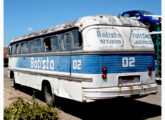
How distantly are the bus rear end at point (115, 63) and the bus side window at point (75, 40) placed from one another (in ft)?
0.81

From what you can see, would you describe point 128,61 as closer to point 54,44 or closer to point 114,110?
point 114,110

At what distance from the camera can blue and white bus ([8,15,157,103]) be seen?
6.11 m

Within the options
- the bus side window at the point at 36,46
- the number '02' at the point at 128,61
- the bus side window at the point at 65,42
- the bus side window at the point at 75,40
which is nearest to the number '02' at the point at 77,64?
the bus side window at the point at 75,40

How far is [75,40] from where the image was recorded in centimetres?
668

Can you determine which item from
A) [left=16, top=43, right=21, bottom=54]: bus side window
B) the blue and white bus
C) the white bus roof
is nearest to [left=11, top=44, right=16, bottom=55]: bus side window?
[left=16, top=43, right=21, bottom=54]: bus side window

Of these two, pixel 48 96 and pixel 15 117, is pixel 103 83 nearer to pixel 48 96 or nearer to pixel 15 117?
pixel 15 117

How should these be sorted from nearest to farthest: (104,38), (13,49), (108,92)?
(108,92), (104,38), (13,49)

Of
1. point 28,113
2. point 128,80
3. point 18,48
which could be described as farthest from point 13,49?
point 28,113

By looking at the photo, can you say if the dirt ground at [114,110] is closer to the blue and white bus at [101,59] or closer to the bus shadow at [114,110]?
the bus shadow at [114,110]

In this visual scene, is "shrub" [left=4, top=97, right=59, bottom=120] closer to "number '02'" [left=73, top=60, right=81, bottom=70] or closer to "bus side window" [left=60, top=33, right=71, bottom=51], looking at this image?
"number '02'" [left=73, top=60, right=81, bottom=70]

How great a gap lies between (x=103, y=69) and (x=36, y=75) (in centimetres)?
407

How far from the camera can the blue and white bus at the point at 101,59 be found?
6.11 metres

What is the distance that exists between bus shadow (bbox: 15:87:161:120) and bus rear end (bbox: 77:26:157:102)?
1.19 feet

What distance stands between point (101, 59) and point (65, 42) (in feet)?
5.26
